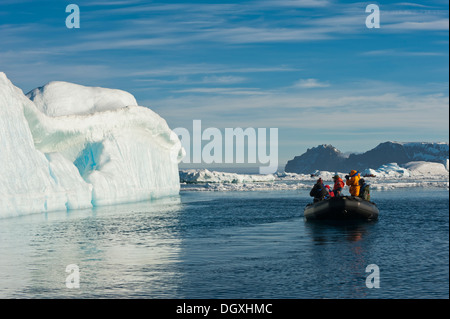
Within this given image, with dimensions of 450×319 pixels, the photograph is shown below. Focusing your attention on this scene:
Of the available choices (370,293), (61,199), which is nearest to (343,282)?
(370,293)

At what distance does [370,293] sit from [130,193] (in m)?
38.9

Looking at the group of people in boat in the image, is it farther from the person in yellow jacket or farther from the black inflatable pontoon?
the black inflatable pontoon

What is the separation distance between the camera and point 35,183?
1396 inches

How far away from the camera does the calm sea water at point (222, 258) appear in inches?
560

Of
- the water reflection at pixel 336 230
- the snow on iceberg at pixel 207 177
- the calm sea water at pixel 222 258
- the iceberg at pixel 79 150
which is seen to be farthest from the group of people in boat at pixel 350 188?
the snow on iceberg at pixel 207 177

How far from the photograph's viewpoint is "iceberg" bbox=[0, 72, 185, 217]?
113 ft

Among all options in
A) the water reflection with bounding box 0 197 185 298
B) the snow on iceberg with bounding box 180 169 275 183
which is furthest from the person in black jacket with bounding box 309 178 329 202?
the snow on iceberg with bounding box 180 169 275 183

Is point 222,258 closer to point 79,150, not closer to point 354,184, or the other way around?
point 354,184

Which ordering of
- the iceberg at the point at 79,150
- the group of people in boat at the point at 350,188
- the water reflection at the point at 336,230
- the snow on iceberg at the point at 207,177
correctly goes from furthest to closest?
the snow on iceberg at the point at 207,177 → the iceberg at the point at 79,150 → the group of people in boat at the point at 350,188 → the water reflection at the point at 336,230

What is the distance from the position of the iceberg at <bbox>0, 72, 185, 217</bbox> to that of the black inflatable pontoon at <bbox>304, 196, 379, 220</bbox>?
16.7 m

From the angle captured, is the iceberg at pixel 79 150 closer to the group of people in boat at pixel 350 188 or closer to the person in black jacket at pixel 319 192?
the person in black jacket at pixel 319 192

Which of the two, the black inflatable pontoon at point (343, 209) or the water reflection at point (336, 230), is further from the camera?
the black inflatable pontoon at point (343, 209)

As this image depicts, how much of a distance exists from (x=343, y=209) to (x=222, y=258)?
11.8 metres

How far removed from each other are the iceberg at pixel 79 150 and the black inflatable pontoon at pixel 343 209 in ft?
54.7
